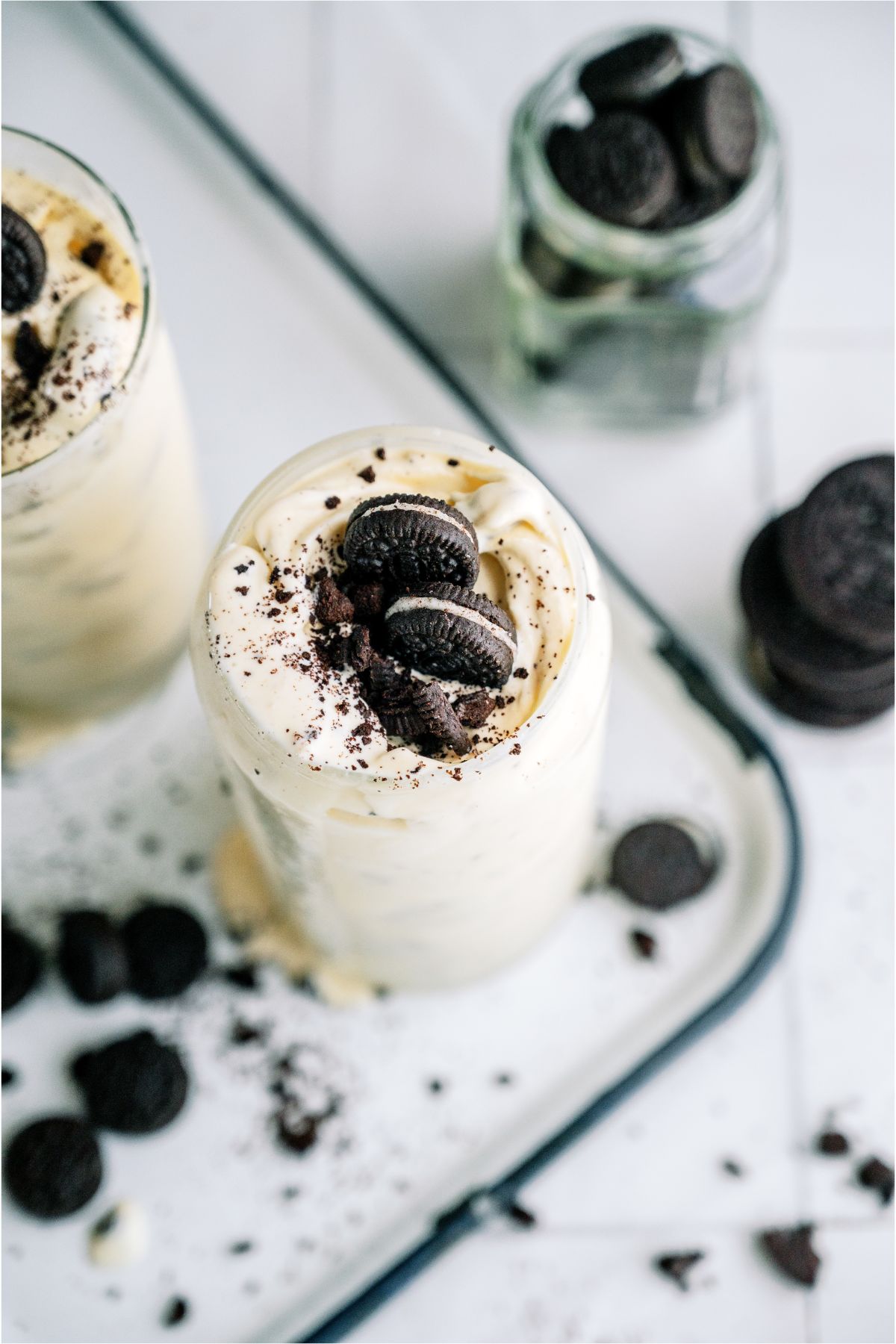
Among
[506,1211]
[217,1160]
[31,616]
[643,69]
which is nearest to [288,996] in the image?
[217,1160]

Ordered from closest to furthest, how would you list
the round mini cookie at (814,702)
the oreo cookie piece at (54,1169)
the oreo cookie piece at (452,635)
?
1. the oreo cookie piece at (452,635)
2. the oreo cookie piece at (54,1169)
3. the round mini cookie at (814,702)

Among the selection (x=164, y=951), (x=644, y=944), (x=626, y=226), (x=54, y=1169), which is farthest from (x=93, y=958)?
(x=626, y=226)

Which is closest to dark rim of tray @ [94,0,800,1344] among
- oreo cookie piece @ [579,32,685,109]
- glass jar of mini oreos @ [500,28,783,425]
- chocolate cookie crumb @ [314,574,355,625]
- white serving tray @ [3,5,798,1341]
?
white serving tray @ [3,5,798,1341]

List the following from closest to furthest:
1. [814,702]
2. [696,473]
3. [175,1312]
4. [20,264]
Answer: [20,264] < [175,1312] < [814,702] < [696,473]

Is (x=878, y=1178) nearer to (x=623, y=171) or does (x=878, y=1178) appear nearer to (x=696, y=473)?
(x=696, y=473)

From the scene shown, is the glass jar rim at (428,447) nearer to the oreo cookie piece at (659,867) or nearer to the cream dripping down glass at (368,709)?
the cream dripping down glass at (368,709)

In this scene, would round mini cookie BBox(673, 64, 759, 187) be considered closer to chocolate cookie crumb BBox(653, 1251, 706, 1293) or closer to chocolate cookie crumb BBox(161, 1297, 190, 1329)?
chocolate cookie crumb BBox(653, 1251, 706, 1293)

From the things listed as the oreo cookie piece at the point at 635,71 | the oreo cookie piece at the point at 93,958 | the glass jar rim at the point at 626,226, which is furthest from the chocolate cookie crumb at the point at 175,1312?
the oreo cookie piece at the point at 635,71
